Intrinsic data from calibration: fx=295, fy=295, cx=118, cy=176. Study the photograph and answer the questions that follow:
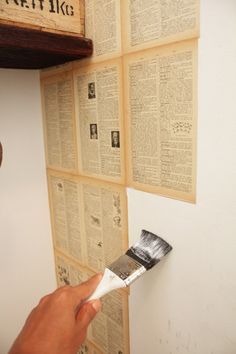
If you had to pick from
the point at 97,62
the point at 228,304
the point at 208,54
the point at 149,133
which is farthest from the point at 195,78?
the point at 228,304

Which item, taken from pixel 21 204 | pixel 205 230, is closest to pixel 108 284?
pixel 205 230

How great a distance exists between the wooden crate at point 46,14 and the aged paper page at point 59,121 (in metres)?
0.13

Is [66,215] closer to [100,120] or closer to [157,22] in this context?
[100,120]

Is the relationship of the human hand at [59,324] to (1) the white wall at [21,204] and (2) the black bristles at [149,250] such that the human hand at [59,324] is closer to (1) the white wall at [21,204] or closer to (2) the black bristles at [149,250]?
(2) the black bristles at [149,250]

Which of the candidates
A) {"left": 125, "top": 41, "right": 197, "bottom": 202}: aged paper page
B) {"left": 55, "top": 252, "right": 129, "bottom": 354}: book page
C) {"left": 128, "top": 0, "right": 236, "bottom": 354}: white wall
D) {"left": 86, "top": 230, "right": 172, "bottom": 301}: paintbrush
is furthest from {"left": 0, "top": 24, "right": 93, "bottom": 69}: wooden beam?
{"left": 55, "top": 252, "right": 129, "bottom": 354}: book page

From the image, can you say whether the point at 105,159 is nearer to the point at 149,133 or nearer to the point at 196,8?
the point at 149,133

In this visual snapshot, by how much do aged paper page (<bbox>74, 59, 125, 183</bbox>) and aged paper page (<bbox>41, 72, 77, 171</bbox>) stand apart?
0.12ft

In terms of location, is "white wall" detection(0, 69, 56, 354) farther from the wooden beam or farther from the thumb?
the thumb

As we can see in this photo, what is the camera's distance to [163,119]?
0.56 meters

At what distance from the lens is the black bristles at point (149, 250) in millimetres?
592

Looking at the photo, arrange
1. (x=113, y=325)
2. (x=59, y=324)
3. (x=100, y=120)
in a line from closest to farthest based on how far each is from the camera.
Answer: (x=59, y=324) < (x=100, y=120) < (x=113, y=325)

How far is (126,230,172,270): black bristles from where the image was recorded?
1.94 feet

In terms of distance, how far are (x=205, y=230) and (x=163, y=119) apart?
0.22 metres

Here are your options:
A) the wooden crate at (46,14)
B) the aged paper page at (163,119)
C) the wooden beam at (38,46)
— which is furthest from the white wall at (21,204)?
the aged paper page at (163,119)
